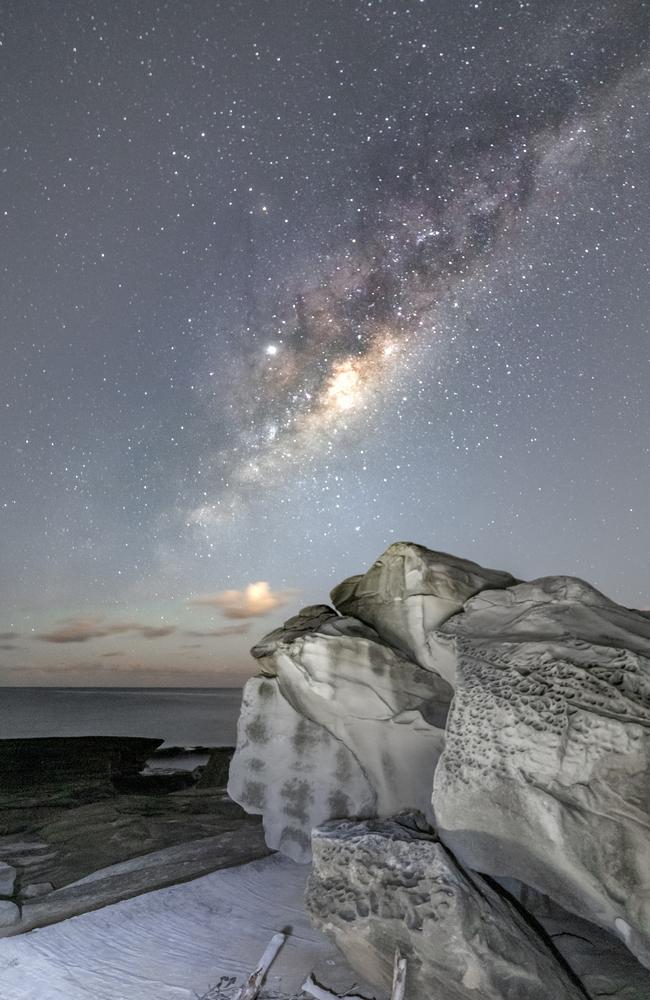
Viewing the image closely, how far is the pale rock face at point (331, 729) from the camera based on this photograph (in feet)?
29.7

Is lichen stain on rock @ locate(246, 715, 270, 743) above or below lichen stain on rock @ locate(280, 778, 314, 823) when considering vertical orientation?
above

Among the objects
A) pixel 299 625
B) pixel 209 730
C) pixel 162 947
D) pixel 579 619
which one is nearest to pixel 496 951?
pixel 579 619

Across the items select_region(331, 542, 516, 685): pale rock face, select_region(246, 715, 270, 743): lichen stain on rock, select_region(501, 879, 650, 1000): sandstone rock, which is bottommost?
select_region(501, 879, 650, 1000): sandstone rock

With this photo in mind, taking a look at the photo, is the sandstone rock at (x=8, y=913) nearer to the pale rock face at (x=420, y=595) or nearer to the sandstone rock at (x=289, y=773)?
the sandstone rock at (x=289, y=773)

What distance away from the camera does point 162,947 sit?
670 centimetres

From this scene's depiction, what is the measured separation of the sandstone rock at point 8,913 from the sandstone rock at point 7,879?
1.32 ft

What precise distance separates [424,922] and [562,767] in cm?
186

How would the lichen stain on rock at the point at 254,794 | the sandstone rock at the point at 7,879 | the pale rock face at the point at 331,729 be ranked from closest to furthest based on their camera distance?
the sandstone rock at the point at 7,879
the pale rock face at the point at 331,729
the lichen stain on rock at the point at 254,794

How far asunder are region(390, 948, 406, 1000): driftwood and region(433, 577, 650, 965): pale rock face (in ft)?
4.53

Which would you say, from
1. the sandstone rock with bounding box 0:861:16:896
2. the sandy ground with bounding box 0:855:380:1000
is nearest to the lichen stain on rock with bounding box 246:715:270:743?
the sandy ground with bounding box 0:855:380:1000

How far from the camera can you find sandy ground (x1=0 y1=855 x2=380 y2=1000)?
575cm

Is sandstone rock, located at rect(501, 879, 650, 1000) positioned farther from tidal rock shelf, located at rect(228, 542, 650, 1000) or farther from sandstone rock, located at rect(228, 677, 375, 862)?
sandstone rock, located at rect(228, 677, 375, 862)

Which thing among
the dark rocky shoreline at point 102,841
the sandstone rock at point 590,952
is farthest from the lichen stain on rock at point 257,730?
the sandstone rock at point 590,952

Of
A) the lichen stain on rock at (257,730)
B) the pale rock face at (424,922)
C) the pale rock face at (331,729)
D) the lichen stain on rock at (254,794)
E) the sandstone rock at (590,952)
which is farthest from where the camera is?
the lichen stain on rock at (257,730)
